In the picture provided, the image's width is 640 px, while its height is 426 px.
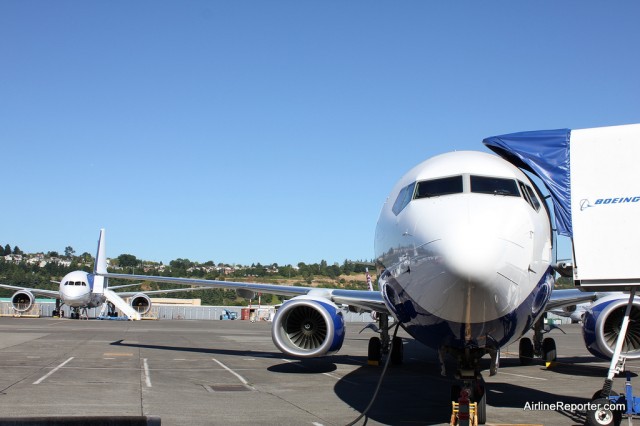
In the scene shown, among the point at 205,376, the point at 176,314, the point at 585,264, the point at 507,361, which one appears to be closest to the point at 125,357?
the point at 205,376

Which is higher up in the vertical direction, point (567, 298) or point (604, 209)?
point (604, 209)

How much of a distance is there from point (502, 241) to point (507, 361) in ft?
42.7

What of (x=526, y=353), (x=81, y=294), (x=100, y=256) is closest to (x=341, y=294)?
(x=526, y=353)

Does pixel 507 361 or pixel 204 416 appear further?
pixel 507 361

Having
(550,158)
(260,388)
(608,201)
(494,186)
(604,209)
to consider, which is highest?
(550,158)

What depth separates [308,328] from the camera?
13633 millimetres

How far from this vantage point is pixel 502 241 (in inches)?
267

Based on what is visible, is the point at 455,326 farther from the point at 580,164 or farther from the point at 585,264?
the point at 580,164

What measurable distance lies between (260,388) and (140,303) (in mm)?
43539

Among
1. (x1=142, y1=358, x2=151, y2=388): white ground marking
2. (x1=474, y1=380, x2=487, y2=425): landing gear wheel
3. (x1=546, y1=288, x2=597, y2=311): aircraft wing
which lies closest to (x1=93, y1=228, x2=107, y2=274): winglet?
(x1=142, y1=358, x2=151, y2=388): white ground marking

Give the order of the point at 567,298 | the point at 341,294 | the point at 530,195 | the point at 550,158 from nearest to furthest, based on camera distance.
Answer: the point at 530,195 < the point at 550,158 < the point at 567,298 < the point at 341,294

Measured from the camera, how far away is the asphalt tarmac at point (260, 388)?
912cm

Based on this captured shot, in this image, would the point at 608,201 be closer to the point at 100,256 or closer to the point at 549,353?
the point at 549,353

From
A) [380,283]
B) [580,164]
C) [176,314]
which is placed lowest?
[176,314]
